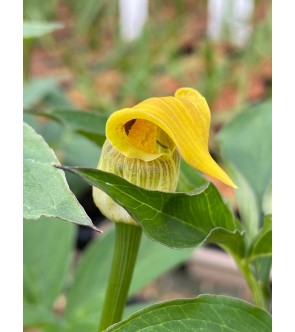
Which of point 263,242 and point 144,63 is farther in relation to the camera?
point 144,63

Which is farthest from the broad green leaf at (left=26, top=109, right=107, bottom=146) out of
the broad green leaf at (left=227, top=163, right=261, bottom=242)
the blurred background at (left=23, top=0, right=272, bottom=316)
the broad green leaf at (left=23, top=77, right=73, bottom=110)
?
the broad green leaf at (left=23, top=77, right=73, bottom=110)

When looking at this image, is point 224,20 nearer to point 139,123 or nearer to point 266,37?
point 266,37

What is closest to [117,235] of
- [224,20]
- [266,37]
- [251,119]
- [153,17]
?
[251,119]

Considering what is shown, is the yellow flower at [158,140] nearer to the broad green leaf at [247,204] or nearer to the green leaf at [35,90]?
the broad green leaf at [247,204]

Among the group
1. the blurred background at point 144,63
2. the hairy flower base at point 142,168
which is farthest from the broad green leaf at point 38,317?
the hairy flower base at point 142,168

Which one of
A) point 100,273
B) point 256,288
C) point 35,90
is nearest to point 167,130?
point 256,288

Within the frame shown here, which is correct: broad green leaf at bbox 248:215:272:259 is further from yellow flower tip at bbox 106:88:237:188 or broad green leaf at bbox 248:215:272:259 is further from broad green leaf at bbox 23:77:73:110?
broad green leaf at bbox 23:77:73:110

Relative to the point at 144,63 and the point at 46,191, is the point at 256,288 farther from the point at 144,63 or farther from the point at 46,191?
the point at 144,63
